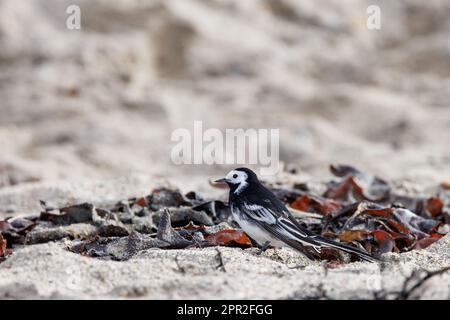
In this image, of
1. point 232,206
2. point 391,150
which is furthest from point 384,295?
point 391,150

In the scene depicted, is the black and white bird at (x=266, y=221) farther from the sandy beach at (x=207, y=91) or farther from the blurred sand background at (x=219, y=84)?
the blurred sand background at (x=219, y=84)

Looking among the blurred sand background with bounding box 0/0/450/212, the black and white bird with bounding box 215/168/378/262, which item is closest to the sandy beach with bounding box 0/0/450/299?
the blurred sand background with bounding box 0/0/450/212

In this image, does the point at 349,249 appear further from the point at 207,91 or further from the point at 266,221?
the point at 207,91

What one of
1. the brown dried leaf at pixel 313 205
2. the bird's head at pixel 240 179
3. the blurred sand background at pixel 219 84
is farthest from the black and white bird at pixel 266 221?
the blurred sand background at pixel 219 84

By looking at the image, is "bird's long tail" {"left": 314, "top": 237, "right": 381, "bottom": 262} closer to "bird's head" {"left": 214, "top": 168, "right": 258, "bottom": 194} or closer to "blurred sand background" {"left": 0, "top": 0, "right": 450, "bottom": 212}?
"bird's head" {"left": 214, "top": 168, "right": 258, "bottom": 194}
